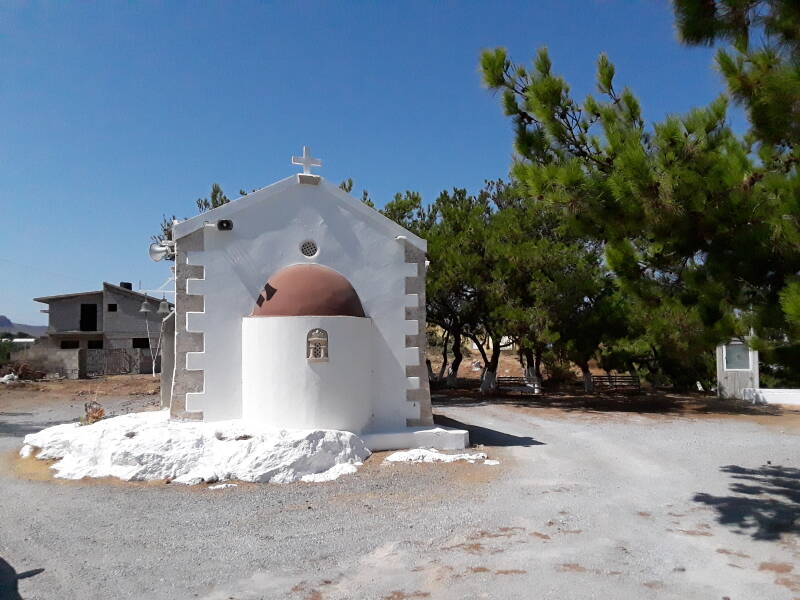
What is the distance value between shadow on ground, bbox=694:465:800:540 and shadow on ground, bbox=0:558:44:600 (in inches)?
267

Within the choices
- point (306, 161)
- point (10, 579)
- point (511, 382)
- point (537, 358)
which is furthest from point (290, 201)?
point (511, 382)

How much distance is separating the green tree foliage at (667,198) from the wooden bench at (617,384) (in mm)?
18484

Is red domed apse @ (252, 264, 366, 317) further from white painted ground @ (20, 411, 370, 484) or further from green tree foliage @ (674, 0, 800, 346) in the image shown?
green tree foliage @ (674, 0, 800, 346)

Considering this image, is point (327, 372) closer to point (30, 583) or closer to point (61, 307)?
point (30, 583)

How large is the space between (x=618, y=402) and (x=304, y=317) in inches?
542

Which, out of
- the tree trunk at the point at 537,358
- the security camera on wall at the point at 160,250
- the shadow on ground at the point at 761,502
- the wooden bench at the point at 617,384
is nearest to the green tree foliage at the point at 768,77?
the shadow on ground at the point at 761,502

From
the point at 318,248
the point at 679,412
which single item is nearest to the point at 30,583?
the point at 318,248

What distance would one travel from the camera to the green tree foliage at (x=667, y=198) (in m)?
5.80

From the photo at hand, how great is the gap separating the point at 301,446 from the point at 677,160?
20.2 feet

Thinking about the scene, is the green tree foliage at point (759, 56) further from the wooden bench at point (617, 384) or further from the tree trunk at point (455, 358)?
the wooden bench at point (617, 384)

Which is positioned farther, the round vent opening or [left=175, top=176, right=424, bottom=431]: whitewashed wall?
the round vent opening

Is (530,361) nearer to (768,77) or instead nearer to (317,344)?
(317,344)

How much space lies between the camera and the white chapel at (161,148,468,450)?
9.57m

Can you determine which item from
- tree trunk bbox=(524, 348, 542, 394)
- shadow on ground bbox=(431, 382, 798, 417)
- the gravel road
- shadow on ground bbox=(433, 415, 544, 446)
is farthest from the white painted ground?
tree trunk bbox=(524, 348, 542, 394)
